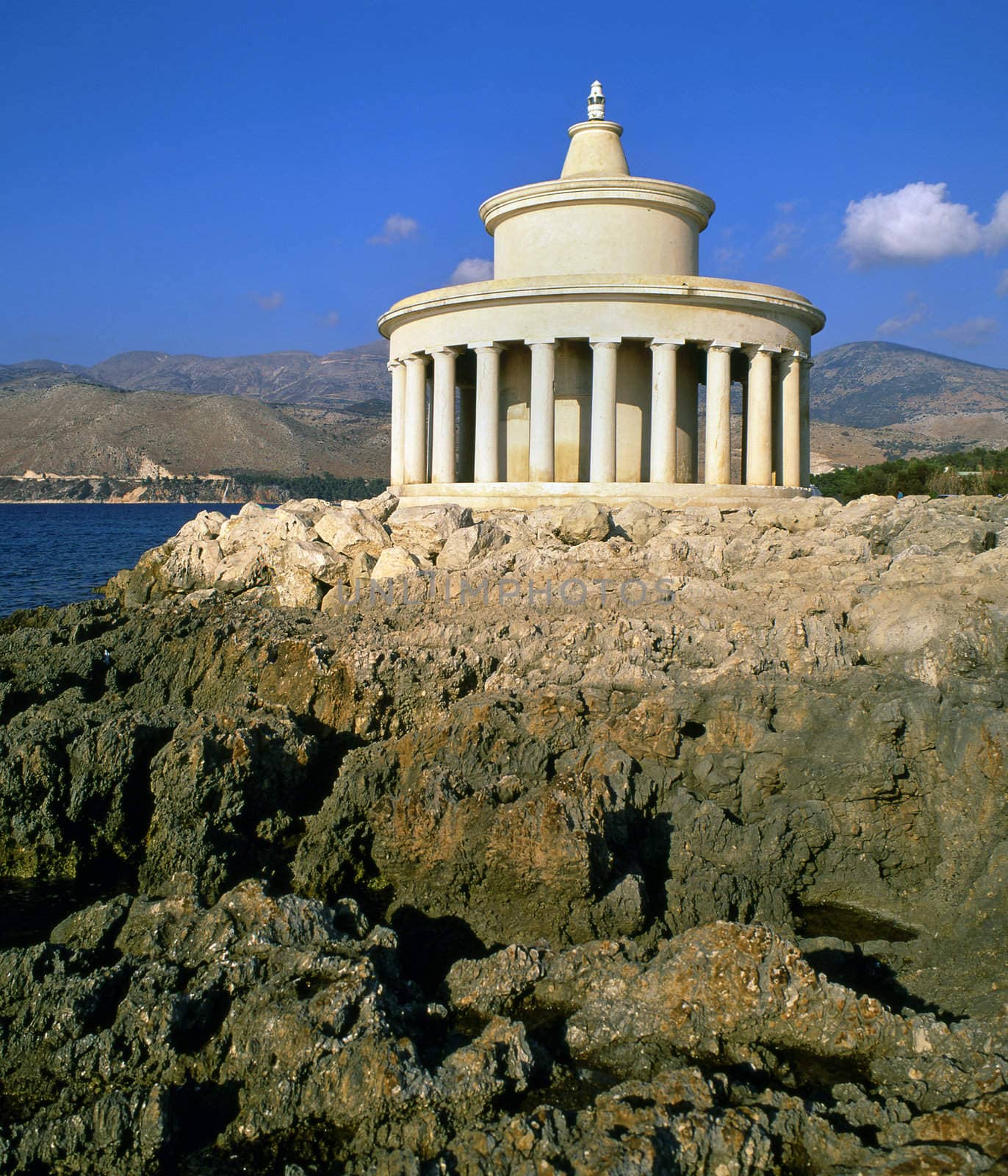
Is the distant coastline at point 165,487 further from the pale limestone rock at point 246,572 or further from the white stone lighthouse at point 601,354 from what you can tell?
the pale limestone rock at point 246,572

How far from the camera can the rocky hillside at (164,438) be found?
419 feet

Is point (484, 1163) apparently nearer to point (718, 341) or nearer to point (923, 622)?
point (923, 622)

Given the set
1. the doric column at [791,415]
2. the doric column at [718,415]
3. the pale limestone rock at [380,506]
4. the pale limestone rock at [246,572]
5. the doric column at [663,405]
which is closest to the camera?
the pale limestone rock at [246,572]

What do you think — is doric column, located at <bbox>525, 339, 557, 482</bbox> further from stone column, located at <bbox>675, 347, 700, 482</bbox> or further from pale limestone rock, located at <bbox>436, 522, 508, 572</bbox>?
pale limestone rock, located at <bbox>436, 522, 508, 572</bbox>

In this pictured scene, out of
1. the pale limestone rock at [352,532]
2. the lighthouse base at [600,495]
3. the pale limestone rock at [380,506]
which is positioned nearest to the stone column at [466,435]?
the pale limestone rock at [380,506]

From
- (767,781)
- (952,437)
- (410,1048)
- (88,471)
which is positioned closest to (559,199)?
(767,781)

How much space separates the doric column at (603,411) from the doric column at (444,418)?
316 centimetres

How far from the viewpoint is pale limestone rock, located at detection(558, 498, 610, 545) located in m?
14.5

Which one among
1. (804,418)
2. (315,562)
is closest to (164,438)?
(804,418)

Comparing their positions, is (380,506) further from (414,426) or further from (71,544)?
(71,544)

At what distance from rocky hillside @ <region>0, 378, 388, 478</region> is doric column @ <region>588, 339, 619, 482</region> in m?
111

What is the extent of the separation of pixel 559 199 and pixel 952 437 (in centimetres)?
17098

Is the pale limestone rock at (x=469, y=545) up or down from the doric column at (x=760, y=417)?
down

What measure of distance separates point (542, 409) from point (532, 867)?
13.0 meters
